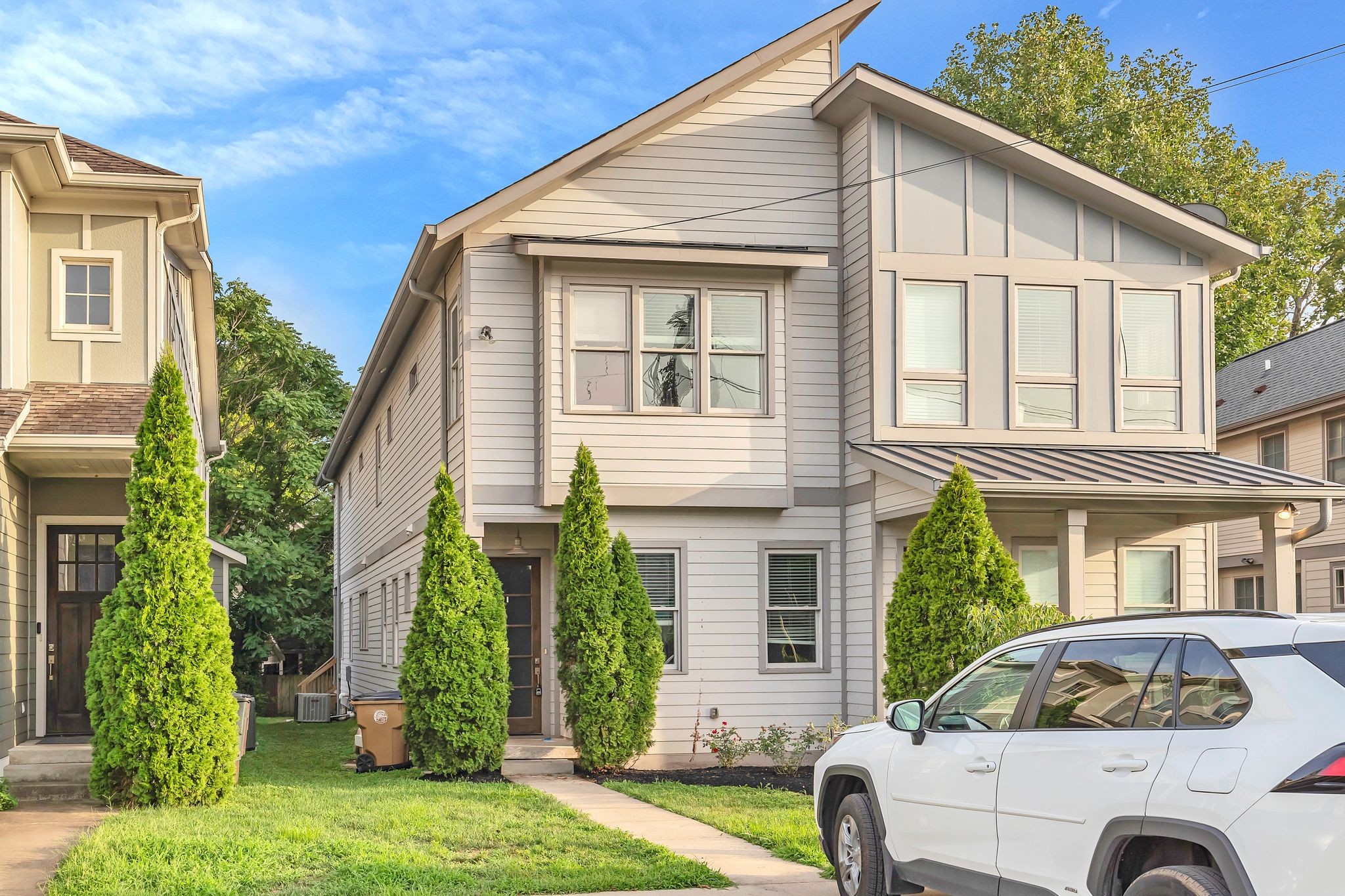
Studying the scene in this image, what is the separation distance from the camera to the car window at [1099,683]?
5.73 meters

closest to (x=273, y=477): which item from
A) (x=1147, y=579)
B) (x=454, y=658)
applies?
(x=454, y=658)

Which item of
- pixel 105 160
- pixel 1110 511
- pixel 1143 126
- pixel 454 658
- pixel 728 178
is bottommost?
pixel 454 658

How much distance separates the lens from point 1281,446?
1032 inches

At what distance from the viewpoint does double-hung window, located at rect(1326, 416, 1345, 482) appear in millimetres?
24031

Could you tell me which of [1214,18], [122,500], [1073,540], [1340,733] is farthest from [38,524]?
[1214,18]

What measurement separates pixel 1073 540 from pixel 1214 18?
992 inches

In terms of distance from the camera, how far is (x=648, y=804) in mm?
12172

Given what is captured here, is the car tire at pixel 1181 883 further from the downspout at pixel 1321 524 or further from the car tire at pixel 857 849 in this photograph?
the downspout at pixel 1321 524

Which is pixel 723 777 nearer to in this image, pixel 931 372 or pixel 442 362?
pixel 931 372

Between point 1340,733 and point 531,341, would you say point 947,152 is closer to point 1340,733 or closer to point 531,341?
point 531,341

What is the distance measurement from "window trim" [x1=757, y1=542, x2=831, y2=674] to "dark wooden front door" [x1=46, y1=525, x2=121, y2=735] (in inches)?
288

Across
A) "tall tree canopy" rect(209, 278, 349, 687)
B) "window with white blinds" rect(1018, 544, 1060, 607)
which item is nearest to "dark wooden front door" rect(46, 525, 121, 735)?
"window with white blinds" rect(1018, 544, 1060, 607)

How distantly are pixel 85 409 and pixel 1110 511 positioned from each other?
10.9 meters

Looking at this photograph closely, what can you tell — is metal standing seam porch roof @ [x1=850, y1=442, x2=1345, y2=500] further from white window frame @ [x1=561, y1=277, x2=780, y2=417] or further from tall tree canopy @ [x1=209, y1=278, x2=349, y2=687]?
tall tree canopy @ [x1=209, y1=278, x2=349, y2=687]
